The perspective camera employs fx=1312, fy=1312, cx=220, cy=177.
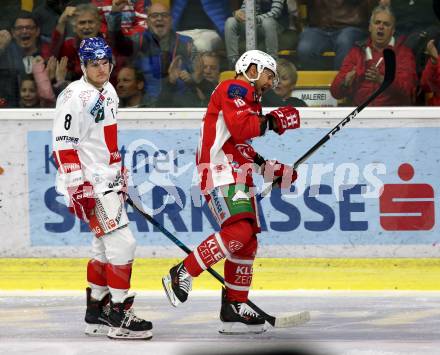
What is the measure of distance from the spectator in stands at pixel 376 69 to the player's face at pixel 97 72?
2.58 meters

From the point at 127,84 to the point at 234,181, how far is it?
246 cm

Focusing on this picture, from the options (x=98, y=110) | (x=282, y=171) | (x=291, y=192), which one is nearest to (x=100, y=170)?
(x=98, y=110)

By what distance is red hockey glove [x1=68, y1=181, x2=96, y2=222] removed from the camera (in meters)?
6.01

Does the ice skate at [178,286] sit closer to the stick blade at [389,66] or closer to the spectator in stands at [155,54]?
the stick blade at [389,66]

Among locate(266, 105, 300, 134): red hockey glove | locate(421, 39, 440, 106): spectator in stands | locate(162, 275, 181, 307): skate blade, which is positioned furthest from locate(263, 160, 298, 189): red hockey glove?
locate(421, 39, 440, 106): spectator in stands

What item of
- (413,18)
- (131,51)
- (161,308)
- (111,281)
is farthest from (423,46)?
(111,281)

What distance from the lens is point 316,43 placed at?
8406 millimetres

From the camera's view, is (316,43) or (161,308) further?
(316,43)

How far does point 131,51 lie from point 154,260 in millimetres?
1371

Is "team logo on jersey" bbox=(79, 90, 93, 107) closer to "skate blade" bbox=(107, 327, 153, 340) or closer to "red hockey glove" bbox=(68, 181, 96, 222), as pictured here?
"red hockey glove" bbox=(68, 181, 96, 222)

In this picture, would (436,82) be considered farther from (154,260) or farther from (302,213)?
(154,260)

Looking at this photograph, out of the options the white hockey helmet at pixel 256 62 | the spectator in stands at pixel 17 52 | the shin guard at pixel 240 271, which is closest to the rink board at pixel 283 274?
the spectator in stands at pixel 17 52

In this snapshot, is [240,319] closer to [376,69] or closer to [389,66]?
[389,66]

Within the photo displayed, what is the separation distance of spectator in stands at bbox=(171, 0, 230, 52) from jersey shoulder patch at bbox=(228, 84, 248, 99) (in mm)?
2285
